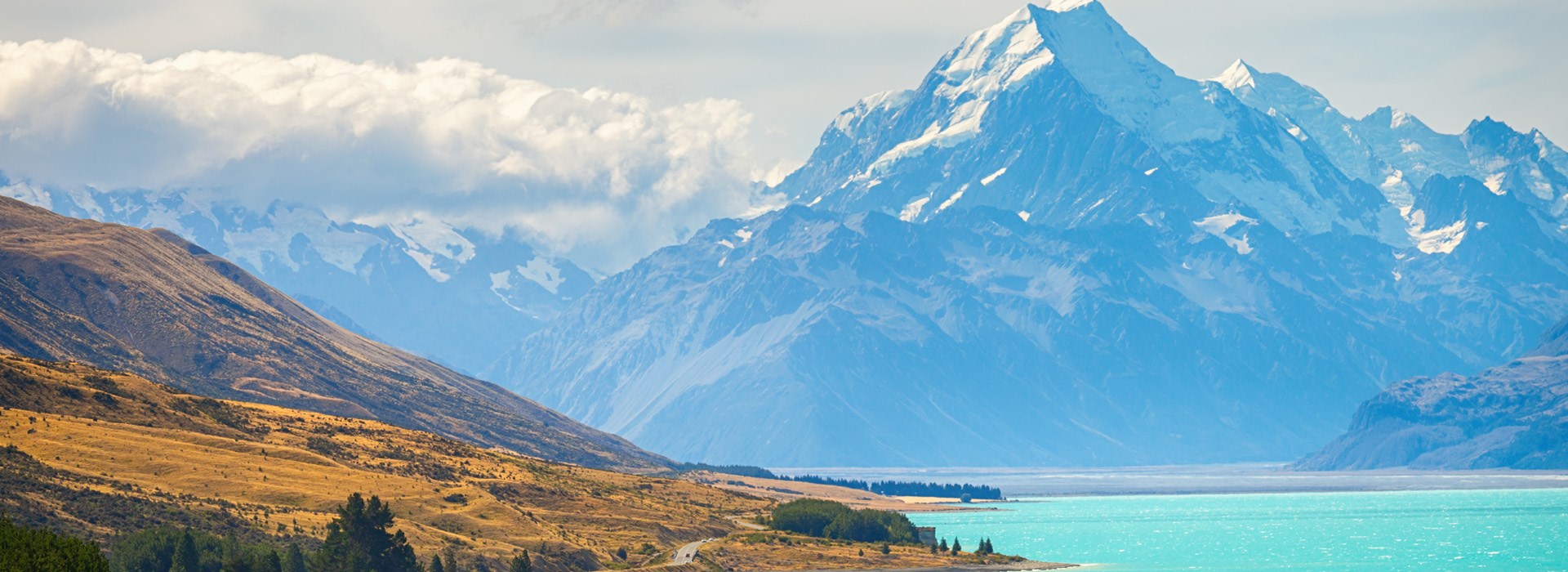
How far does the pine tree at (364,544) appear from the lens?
170500mm

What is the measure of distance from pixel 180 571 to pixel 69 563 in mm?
42433

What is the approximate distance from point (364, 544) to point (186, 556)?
15473 millimetres

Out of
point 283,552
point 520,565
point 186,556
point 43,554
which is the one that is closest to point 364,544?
point 520,565

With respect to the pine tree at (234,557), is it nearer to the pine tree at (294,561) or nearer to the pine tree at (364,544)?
the pine tree at (294,561)

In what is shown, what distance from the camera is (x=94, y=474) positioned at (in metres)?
199

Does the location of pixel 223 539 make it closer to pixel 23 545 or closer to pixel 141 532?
pixel 141 532

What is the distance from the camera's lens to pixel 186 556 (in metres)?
166

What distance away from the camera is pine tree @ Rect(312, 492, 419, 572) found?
559ft

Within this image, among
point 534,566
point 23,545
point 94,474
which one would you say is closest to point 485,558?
point 534,566

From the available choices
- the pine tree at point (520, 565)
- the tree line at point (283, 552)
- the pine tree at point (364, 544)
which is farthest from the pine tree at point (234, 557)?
the pine tree at point (520, 565)

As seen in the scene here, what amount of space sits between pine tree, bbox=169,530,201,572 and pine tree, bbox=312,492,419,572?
33.5 feet

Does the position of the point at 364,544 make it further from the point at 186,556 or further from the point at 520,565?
the point at 186,556

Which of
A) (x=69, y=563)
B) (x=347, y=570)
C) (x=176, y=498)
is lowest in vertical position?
(x=69, y=563)

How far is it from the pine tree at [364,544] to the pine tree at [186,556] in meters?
10.2
